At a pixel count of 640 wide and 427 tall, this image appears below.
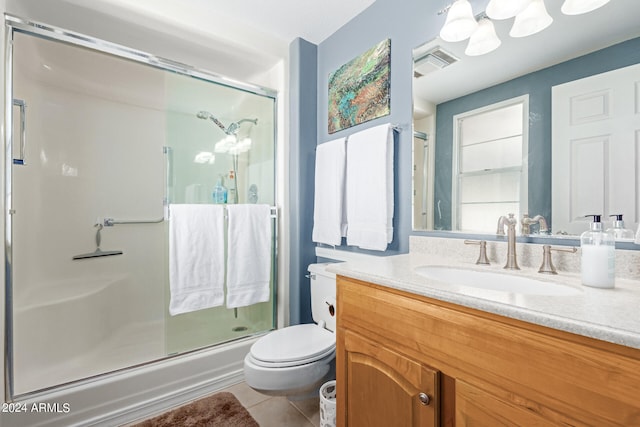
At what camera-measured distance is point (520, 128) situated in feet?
3.68

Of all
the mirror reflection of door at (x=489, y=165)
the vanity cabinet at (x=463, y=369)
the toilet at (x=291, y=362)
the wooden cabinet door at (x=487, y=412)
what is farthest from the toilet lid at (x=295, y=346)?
the mirror reflection of door at (x=489, y=165)

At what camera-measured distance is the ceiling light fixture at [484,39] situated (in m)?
1.18

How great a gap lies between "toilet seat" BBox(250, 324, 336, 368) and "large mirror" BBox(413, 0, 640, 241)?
76 cm

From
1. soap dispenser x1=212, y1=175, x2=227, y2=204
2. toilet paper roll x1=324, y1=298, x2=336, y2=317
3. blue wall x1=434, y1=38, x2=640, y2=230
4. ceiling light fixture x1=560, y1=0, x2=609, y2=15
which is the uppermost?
ceiling light fixture x1=560, y1=0, x2=609, y2=15

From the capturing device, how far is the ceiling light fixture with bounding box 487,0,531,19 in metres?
1.07

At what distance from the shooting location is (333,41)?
78.4 inches

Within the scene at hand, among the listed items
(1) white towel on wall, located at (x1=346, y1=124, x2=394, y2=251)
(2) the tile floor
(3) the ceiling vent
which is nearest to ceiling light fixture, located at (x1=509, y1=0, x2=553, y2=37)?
(3) the ceiling vent

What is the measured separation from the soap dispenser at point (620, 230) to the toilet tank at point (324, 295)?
1.16 m

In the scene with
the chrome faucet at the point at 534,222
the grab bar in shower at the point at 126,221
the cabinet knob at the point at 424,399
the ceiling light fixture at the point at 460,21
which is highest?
the ceiling light fixture at the point at 460,21

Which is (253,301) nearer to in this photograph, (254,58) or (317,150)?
(317,150)

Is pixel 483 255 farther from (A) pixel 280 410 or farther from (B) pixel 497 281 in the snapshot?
(A) pixel 280 410

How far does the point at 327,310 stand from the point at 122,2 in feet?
6.51

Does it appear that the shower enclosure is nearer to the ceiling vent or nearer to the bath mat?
the bath mat

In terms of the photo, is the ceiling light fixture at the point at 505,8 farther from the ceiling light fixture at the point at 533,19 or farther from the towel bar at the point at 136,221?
the towel bar at the point at 136,221
